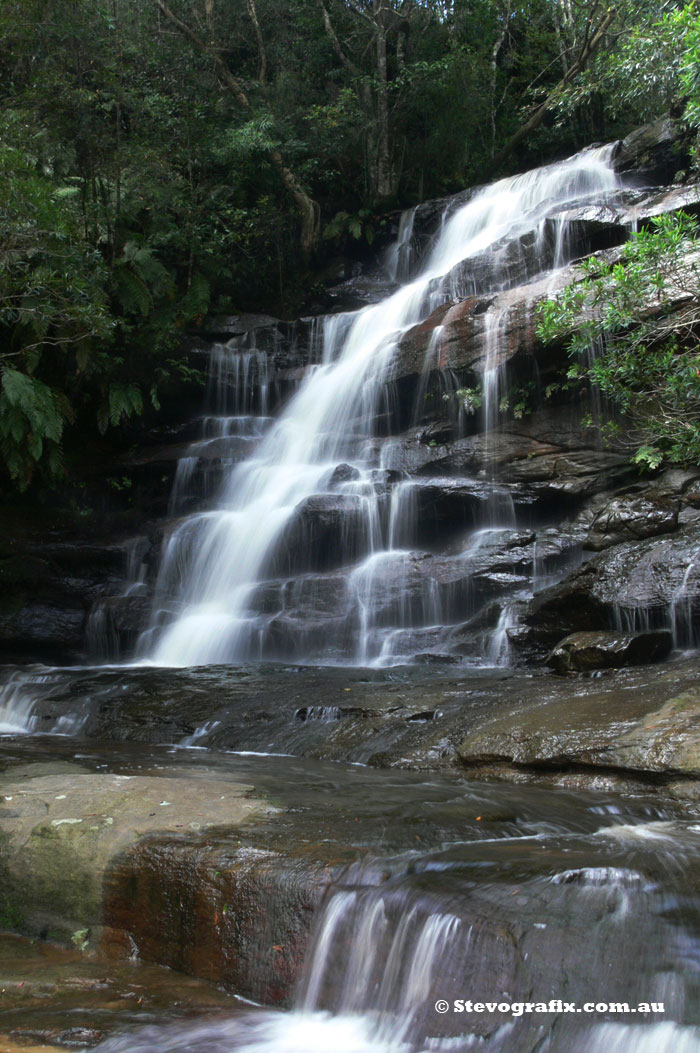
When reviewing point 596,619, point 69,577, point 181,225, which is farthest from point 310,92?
point 596,619


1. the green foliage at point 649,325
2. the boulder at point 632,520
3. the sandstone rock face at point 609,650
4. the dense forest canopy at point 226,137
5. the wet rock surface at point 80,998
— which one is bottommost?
the wet rock surface at point 80,998

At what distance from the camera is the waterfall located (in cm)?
1112

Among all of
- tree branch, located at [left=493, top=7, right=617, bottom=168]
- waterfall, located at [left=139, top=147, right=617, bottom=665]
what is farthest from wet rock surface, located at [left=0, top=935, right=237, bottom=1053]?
tree branch, located at [left=493, top=7, right=617, bottom=168]

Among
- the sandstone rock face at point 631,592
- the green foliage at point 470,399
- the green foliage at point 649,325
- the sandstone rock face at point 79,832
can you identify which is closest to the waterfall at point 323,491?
the green foliage at point 470,399

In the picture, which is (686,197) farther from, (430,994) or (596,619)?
(430,994)

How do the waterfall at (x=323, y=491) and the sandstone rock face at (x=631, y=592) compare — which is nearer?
the sandstone rock face at (x=631, y=592)

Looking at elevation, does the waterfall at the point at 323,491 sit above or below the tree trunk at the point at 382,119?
below

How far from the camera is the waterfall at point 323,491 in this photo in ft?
36.5

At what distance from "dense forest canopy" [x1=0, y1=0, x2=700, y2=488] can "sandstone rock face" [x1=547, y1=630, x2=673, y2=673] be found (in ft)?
21.6

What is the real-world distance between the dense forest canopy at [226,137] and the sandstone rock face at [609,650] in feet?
21.6

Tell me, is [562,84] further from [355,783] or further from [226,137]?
[355,783]

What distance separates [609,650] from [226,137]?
1602cm

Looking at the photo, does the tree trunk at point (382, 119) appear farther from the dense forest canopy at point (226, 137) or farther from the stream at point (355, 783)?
the stream at point (355, 783)

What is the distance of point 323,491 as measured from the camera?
13.3 meters
